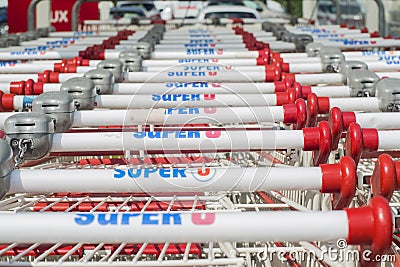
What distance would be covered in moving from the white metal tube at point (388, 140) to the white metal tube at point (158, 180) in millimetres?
348

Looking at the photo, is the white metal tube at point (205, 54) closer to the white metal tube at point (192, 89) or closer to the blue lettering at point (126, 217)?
the white metal tube at point (192, 89)

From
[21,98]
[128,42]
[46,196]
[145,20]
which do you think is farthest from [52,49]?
[145,20]

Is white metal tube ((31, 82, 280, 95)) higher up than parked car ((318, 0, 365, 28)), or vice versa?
parked car ((318, 0, 365, 28))

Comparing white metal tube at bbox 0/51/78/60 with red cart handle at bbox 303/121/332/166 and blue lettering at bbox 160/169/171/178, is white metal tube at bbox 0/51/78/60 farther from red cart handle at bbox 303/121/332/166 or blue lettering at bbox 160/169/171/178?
blue lettering at bbox 160/169/171/178

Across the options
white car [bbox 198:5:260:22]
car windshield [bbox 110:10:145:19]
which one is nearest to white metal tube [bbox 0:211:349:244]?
white car [bbox 198:5:260:22]

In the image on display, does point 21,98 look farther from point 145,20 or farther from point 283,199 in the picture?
point 145,20

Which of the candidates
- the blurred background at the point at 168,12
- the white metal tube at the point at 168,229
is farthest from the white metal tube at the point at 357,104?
the blurred background at the point at 168,12

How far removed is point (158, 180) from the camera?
2.00 metres

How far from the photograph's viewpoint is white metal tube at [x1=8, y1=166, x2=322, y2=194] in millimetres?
1974

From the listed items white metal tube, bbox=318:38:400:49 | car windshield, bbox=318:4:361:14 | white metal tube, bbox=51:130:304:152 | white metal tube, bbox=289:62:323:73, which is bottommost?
white metal tube, bbox=51:130:304:152

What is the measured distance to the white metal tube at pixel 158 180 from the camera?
6.48 feet

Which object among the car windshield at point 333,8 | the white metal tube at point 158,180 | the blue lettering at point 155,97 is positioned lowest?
the white metal tube at point 158,180

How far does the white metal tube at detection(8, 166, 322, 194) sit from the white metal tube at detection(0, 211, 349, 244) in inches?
11.0

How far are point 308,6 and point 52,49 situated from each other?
322 inches
